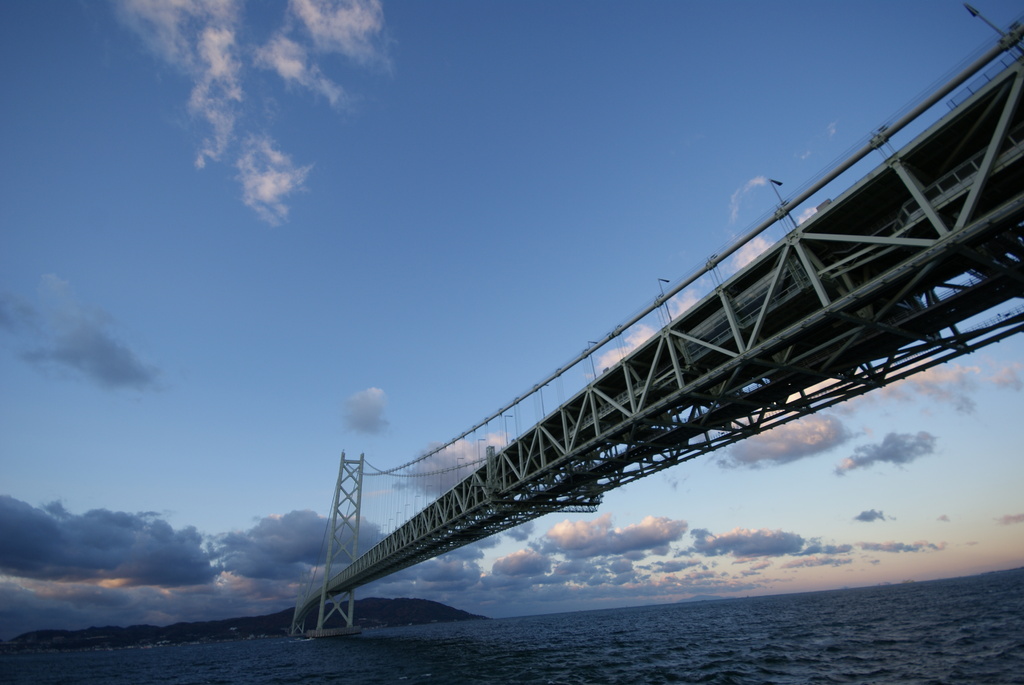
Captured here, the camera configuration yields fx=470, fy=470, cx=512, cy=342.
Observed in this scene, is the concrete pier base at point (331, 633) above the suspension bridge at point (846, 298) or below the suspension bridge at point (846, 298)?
below

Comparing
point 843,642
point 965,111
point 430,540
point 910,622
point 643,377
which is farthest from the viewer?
point 430,540

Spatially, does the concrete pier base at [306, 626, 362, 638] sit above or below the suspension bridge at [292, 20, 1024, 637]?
below

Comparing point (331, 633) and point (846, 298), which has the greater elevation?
point (846, 298)

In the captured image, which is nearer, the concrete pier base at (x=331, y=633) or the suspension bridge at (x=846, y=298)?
the suspension bridge at (x=846, y=298)

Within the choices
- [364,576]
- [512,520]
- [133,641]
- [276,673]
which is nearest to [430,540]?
[512,520]

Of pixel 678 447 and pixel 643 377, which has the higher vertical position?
pixel 643 377

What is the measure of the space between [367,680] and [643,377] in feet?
68.9

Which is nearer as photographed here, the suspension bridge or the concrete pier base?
the suspension bridge

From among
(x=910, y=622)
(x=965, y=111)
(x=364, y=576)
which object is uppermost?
(x=965, y=111)

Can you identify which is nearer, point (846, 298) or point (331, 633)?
point (846, 298)

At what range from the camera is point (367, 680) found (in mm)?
24297

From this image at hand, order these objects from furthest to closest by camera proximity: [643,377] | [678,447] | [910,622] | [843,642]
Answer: [910,622] → [843,642] → [678,447] → [643,377]

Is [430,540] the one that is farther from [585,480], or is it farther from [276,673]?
[585,480]

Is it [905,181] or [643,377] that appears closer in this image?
[905,181]
